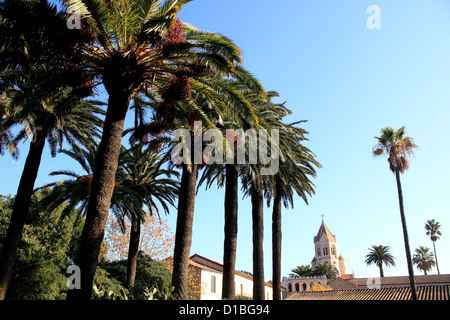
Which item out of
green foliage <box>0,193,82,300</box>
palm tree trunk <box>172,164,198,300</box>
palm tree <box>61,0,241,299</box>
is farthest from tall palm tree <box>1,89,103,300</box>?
green foliage <box>0,193,82,300</box>

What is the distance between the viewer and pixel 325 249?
127750mm

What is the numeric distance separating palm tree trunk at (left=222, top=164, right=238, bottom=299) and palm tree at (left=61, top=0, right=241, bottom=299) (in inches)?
325

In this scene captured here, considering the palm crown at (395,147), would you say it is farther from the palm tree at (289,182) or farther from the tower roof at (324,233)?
the tower roof at (324,233)

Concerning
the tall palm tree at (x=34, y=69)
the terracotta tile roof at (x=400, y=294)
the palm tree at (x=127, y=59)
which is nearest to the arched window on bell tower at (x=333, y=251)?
the terracotta tile roof at (x=400, y=294)

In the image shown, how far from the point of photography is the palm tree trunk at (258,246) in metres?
18.5

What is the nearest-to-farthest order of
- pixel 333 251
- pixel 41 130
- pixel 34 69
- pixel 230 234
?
pixel 34 69 → pixel 41 130 → pixel 230 234 → pixel 333 251

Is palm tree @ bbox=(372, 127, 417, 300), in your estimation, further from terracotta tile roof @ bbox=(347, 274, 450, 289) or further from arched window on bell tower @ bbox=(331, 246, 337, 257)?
arched window on bell tower @ bbox=(331, 246, 337, 257)

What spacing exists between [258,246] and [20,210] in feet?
38.0

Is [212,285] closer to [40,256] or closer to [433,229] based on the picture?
[40,256]

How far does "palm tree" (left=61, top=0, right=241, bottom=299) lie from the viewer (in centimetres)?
812

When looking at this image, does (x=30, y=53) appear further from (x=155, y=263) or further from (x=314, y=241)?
(x=314, y=241)

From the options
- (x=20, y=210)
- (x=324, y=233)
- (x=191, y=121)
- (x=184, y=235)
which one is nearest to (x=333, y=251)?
(x=324, y=233)

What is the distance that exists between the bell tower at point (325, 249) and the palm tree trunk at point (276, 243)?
109753 millimetres

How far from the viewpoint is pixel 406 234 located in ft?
93.6
